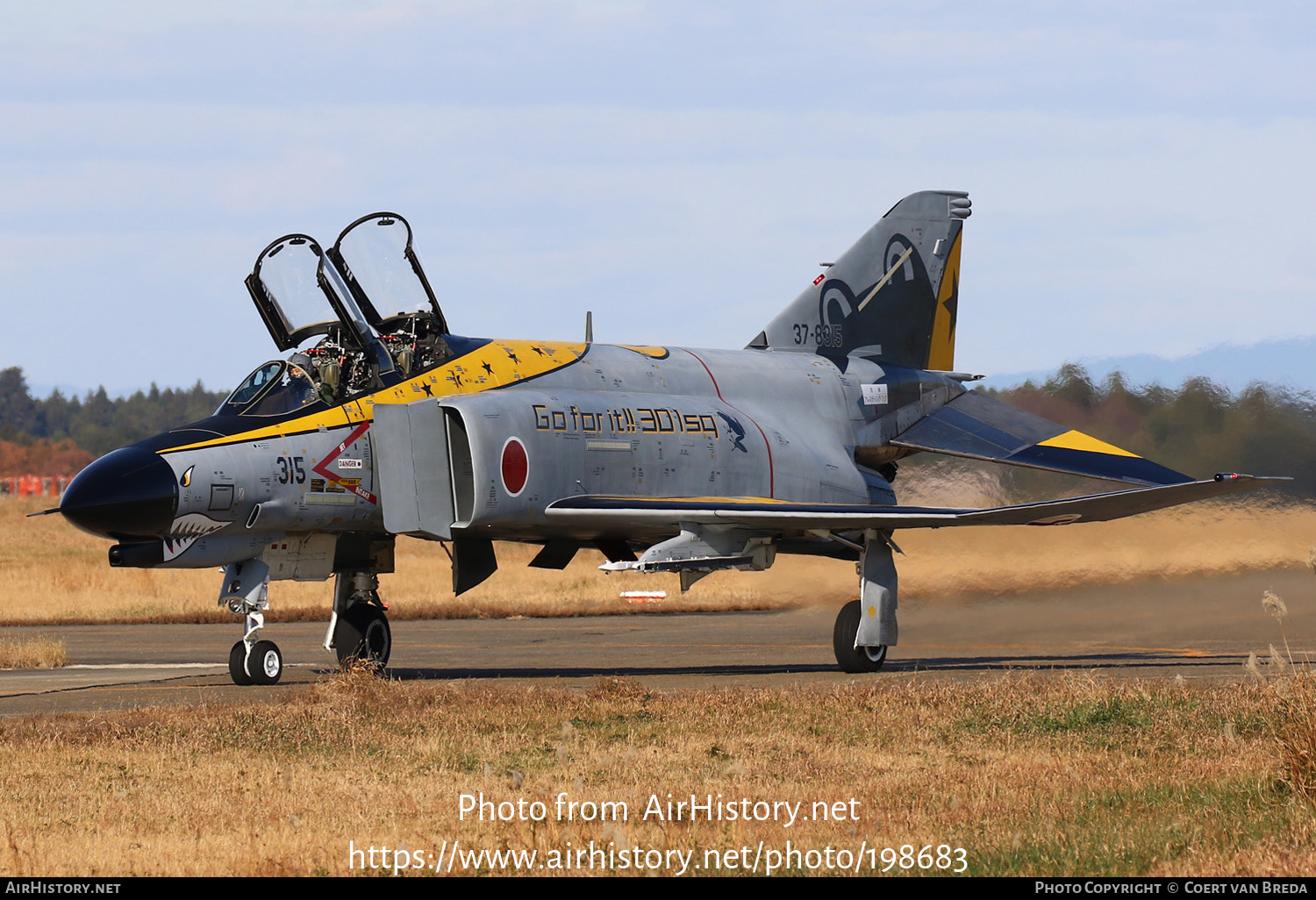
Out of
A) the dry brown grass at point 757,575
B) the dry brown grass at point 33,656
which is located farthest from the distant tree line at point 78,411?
the dry brown grass at point 33,656

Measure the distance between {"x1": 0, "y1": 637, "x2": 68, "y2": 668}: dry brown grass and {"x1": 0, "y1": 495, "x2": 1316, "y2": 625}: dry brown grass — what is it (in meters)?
9.00

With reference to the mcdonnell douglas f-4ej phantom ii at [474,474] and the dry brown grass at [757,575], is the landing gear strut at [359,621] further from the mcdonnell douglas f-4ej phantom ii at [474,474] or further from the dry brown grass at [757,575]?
the dry brown grass at [757,575]

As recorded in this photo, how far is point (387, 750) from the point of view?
9562mm

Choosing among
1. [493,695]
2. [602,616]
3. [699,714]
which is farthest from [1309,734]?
[602,616]

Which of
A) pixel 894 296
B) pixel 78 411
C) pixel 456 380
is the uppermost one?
pixel 894 296

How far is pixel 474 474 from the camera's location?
14.1 metres

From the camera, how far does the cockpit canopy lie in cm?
1423

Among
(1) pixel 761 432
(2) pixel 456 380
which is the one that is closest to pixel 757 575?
(1) pixel 761 432

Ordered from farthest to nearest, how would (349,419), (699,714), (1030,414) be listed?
(1030,414)
(349,419)
(699,714)

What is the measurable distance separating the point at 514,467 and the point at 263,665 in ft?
9.96

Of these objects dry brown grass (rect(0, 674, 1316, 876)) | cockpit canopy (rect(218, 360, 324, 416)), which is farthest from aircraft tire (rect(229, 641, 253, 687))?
cockpit canopy (rect(218, 360, 324, 416))

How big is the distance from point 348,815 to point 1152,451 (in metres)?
15.9

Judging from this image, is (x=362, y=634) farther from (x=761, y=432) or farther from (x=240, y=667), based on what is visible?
(x=761, y=432)
